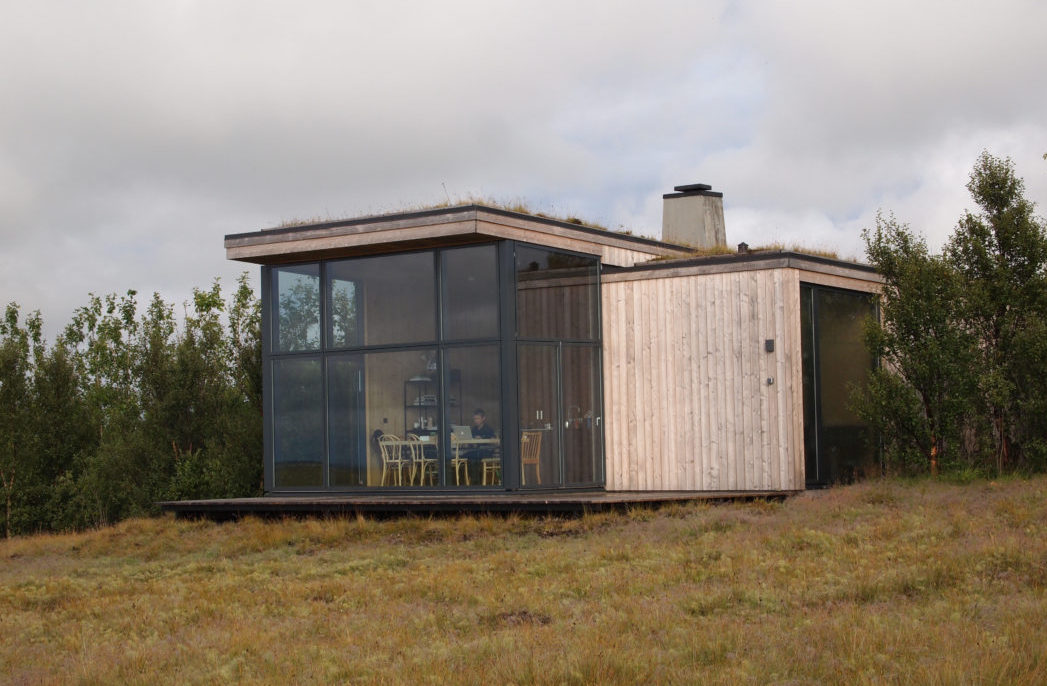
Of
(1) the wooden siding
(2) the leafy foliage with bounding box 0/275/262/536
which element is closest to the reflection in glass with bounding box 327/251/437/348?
(1) the wooden siding

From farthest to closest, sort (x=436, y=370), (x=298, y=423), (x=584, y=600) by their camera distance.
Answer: (x=298, y=423) < (x=436, y=370) < (x=584, y=600)

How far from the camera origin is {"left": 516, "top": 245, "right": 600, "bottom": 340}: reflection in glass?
44.7ft

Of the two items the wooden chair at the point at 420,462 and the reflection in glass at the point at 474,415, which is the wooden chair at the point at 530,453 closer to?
the reflection in glass at the point at 474,415

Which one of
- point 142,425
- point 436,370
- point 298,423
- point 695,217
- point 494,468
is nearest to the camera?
point 494,468

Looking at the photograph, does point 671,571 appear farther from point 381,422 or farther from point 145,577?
point 381,422

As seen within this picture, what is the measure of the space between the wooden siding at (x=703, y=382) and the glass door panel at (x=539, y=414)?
3.14 ft

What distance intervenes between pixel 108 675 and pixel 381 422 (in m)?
7.76

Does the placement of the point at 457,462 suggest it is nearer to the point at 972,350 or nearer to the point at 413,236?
the point at 413,236

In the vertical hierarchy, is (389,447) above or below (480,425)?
below

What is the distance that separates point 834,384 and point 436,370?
528 centimetres

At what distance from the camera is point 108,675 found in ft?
20.9

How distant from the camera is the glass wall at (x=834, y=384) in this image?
1374cm

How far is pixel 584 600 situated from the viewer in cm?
783

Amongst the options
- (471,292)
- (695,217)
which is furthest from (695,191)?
(471,292)
